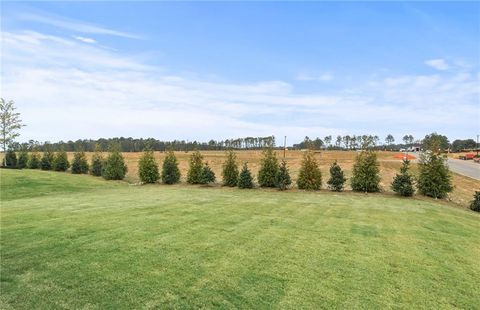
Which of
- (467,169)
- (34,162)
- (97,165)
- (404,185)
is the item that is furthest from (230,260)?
(467,169)

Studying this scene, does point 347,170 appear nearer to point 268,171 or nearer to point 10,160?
point 268,171

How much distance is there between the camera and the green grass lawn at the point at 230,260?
4.55 meters

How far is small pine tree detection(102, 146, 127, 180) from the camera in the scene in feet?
85.9

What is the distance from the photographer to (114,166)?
86.1 ft

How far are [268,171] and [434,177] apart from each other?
8.93 metres

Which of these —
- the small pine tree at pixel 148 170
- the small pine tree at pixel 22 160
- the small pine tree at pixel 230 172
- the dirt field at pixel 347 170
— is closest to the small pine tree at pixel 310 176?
the dirt field at pixel 347 170

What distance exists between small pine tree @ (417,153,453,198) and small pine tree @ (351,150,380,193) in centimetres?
219

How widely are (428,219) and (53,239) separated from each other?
423 inches

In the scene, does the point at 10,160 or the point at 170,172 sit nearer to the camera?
the point at 170,172

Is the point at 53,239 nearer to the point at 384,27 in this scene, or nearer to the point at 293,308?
the point at 293,308

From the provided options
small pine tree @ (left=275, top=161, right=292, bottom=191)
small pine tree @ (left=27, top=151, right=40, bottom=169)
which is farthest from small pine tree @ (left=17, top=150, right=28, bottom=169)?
small pine tree @ (left=275, top=161, right=292, bottom=191)

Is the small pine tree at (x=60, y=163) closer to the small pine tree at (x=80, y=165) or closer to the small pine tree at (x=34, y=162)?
the small pine tree at (x=80, y=165)

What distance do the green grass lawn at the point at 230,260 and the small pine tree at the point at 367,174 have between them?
8.24 meters

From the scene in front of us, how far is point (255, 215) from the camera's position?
1076 centimetres
